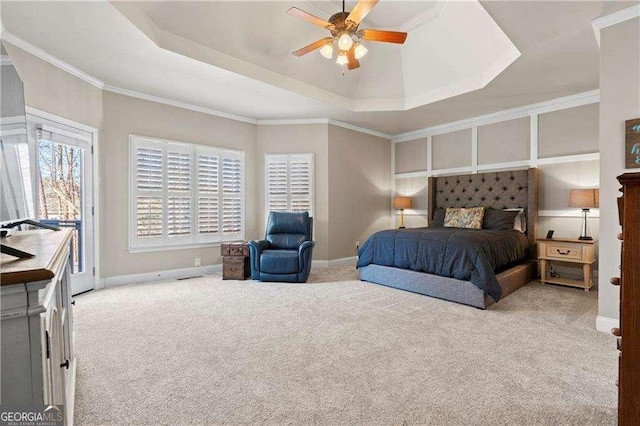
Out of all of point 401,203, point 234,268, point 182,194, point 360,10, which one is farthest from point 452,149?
point 182,194

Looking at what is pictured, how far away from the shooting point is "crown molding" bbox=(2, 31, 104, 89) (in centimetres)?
299

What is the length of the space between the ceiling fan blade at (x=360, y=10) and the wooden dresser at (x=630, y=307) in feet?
6.73

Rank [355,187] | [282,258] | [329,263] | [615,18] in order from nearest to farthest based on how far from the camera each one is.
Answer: [615,18], [282,258], [329,263], [355,187]

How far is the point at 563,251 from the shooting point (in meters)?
4.06

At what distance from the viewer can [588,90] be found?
4.23 metres

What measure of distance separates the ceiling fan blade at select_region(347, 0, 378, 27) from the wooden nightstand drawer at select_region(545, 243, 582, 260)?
3748 millimetres

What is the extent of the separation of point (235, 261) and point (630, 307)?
415 centimetres

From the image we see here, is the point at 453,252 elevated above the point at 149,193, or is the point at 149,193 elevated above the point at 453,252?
the point at 149,193

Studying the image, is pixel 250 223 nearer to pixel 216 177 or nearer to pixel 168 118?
pixel 216 177

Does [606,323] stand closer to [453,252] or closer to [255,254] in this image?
[453,252]

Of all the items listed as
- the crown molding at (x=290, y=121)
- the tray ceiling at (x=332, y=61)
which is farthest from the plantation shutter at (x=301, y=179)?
the tray ceiling at (x=332, y=61)

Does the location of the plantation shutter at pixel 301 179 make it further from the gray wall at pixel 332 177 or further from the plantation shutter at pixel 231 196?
the plantation shutter at pixel 231 196

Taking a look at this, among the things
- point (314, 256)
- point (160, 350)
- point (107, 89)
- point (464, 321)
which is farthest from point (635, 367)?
point (107, 89)

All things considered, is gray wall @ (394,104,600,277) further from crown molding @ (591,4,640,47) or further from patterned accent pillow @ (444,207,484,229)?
crown molding @ (591,4,640,47)
